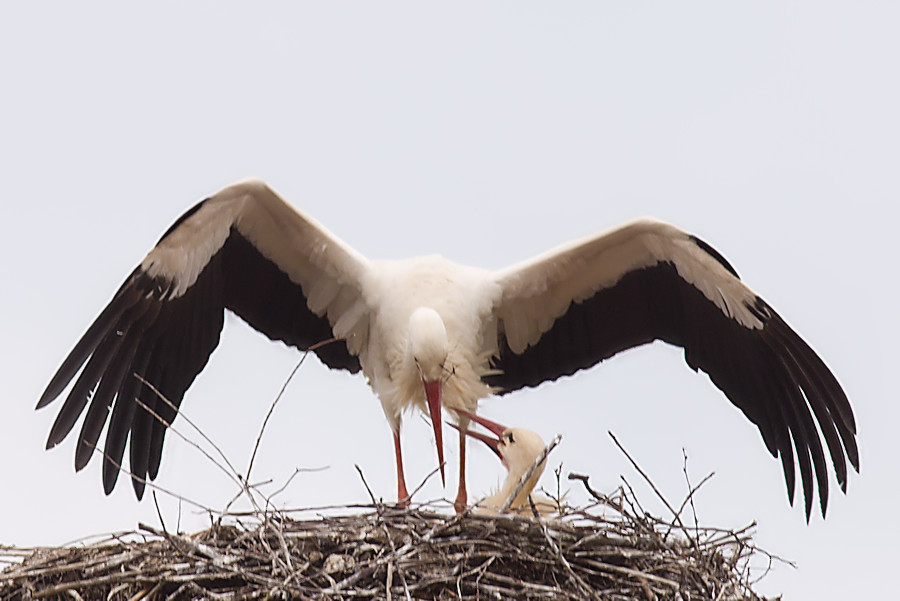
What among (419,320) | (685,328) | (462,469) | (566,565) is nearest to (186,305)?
(419,320)

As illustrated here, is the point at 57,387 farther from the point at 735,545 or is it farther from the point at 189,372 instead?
the point at 735,545

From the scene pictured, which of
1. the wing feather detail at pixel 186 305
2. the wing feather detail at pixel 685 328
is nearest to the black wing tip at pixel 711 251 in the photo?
the wing feather detail at pixel 685 328

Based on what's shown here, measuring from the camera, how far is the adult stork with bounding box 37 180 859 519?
5.05 metres

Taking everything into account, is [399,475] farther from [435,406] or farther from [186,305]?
[186,305]

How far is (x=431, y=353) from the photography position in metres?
4.89

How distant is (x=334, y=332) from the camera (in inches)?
215

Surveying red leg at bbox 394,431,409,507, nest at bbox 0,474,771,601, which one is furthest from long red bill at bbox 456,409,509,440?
nest at bbox 0,474,771,601

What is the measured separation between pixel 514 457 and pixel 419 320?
601 mm

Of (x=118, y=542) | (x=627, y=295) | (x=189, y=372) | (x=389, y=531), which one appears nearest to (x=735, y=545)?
(x=389, y=531)

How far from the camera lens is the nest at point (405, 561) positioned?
3.74 meters

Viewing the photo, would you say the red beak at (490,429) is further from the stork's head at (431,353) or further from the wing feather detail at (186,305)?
the wing feather detail at (186,305)

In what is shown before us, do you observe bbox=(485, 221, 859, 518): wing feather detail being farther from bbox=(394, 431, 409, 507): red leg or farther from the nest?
the nest

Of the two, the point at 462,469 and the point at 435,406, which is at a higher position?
the point at 435,406

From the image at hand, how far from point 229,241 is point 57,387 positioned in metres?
0.88
